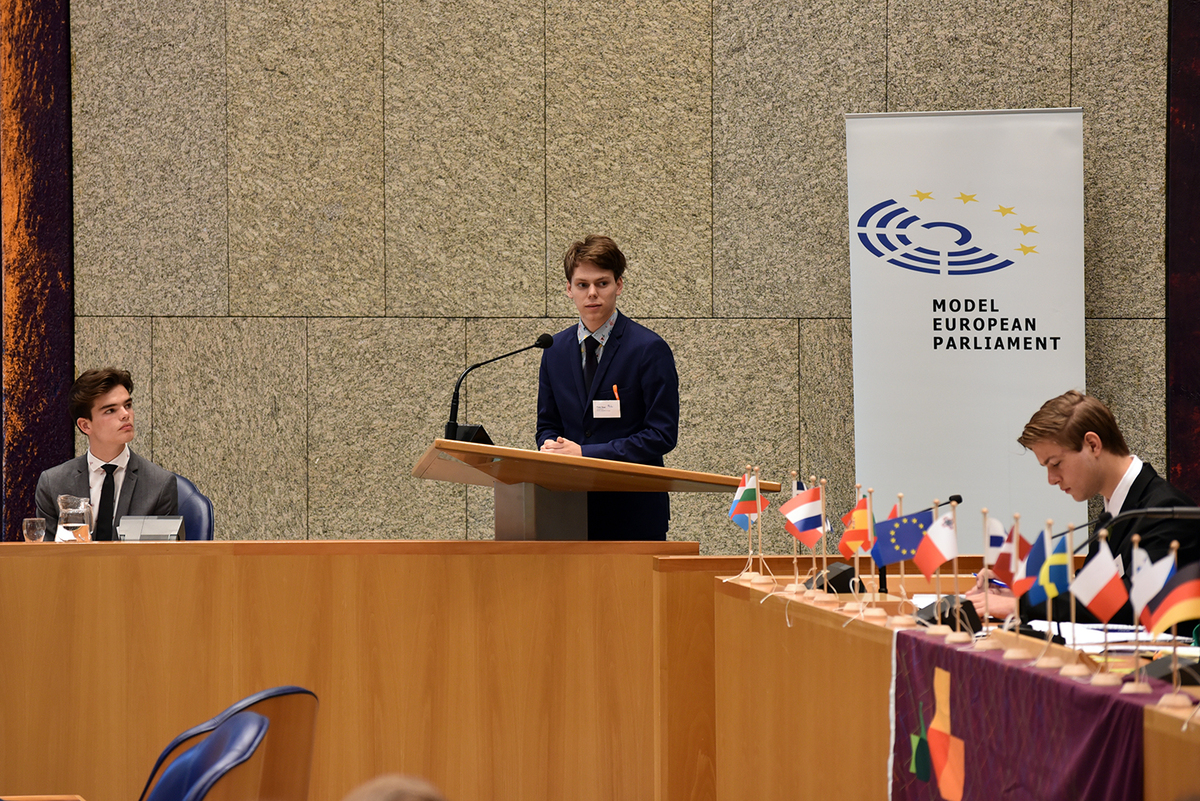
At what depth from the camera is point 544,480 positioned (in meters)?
3.31

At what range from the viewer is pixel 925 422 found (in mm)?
5363

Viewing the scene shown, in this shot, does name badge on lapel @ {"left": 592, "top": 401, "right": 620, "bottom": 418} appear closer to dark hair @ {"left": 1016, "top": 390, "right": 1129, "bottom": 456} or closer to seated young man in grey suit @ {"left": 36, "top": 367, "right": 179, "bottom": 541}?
dark hair @ {"left": 1016, "top": 390, "right": 1129, "bottom": 456}

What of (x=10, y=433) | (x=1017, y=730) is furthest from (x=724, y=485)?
(x=10, y=433)

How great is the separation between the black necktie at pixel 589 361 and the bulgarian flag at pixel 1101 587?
7.99 feet

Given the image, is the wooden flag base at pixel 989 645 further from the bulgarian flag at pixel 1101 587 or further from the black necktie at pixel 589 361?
the black necktie at pixel 589 361

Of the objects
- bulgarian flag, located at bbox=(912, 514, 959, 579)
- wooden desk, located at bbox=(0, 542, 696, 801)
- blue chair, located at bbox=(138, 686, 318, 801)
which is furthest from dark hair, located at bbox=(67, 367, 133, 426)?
bulgarian flag, located at bbox=(912, 514, 959, 579)

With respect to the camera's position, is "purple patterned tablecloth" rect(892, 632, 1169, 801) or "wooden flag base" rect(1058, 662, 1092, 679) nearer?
"purple patterned tablecloth" rect(892, 632, 1169, 801)

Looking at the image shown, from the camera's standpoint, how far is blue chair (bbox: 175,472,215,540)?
13.5 feet

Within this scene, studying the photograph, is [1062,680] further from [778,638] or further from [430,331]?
[430,331]

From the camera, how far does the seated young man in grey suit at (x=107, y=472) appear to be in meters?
4.04

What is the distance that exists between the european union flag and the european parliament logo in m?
3.50

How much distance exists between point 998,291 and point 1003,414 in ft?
1.89

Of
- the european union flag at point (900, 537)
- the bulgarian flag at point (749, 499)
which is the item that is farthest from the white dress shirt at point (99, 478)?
the european union flag at point (900, 537)

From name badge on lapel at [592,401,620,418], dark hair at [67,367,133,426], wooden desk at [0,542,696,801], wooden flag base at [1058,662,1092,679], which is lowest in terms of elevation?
wooden desk at [0,542,696,801]
